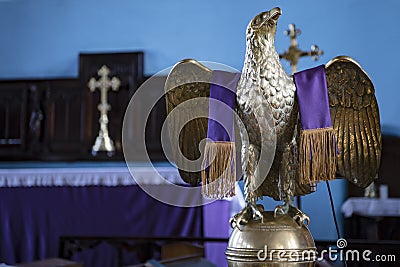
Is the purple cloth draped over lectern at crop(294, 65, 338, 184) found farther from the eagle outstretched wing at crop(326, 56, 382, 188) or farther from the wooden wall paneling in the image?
the wooden wall paneling

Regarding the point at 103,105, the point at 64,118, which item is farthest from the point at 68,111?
the point at 103,105

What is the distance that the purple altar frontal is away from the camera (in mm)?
3588

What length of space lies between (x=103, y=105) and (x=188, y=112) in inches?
145

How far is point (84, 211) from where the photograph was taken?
372 centimetres

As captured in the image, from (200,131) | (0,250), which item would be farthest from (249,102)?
(0,250)

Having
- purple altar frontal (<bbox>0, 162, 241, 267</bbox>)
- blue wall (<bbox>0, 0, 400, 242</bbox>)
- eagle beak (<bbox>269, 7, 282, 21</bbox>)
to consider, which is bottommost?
purple altar frontal (<bbox>0, 162, 241, 267</bbox>)

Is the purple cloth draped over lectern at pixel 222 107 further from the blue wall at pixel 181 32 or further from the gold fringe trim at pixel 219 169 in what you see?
the blue wall at pixel 181 32

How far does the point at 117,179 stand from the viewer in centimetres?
384

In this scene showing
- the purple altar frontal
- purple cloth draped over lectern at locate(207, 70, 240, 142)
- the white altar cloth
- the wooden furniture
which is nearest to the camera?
purple cloth draped over lectern at locate(207, 70, 240, 142)

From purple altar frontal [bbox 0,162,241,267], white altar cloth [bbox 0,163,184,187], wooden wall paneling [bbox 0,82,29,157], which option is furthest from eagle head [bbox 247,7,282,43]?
wooden wall paneling [bbox 0,82,29,157]

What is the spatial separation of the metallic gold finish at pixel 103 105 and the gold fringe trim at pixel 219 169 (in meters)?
3.56

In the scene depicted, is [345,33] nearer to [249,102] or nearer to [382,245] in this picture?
[382,245]

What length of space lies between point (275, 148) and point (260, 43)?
192 millimetres

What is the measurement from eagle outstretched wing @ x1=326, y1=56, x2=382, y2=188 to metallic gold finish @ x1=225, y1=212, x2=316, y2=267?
187mm
